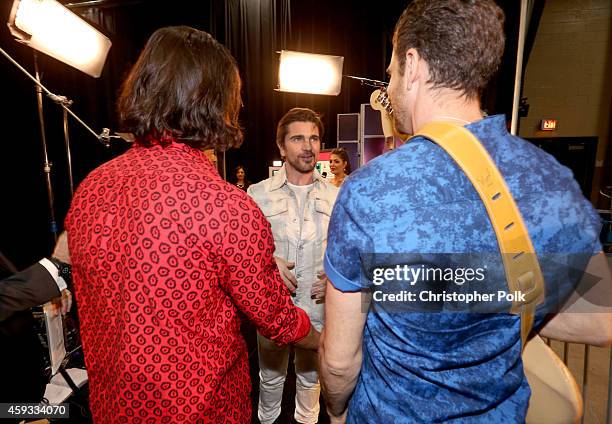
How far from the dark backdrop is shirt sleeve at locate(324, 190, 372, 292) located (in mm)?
1437

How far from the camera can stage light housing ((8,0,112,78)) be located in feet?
8.19

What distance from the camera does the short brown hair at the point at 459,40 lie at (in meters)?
0.74

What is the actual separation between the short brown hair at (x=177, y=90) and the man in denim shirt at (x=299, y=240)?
4.43 ft

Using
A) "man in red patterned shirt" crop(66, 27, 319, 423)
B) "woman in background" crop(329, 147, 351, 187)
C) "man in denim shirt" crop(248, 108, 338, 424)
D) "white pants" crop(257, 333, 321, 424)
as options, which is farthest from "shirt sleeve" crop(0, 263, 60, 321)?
"woman in background" crop(329, 147, 351, 187)

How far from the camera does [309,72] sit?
123 inches

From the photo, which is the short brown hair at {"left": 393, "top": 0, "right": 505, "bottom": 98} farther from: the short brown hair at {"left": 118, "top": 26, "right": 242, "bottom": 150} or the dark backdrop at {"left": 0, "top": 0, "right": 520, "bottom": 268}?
the dark backdrop at {"left": 0, "top": 0, "right": 520, "bottom": 268}

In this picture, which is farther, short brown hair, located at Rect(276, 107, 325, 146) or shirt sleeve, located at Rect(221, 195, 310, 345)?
short brown hair, located at Rect(276, 107, 325, 146)

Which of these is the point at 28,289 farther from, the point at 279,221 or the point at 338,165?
the point at 338,165

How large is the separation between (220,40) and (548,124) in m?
7.43

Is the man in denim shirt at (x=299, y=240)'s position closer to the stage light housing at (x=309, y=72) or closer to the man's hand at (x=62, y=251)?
the stage light housing at (x=309, y=72)

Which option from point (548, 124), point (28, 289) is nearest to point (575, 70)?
point (548, 124)

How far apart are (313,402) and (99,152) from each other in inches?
218

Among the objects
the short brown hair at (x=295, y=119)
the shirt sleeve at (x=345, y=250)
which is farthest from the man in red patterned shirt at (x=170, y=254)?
the short brown hair at (x=295, y=119)

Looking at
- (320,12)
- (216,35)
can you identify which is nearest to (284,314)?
(216,35)
